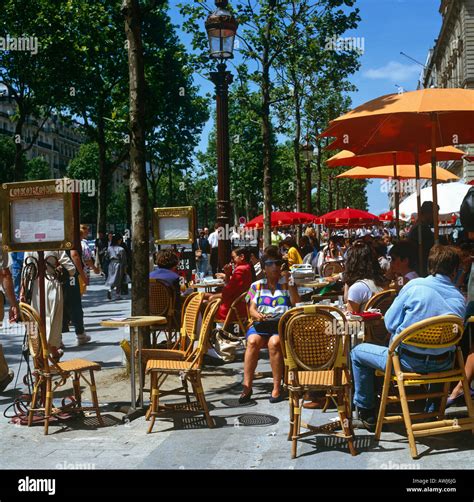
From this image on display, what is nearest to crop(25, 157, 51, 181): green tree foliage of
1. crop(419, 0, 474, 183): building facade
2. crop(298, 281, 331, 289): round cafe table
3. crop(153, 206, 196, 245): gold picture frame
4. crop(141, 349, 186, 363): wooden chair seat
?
crop(419, 0, 474, 183): building facade

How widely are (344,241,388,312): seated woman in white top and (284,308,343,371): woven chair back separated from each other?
979mm

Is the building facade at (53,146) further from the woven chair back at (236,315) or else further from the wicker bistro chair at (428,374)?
the wicker bistro chair at (428,374)

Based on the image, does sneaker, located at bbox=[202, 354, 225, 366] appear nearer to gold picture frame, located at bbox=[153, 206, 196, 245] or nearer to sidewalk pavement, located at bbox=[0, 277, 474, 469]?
sidewalk pavement, located at bbox=[0, 277, 474, 469]

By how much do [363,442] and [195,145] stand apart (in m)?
37.2

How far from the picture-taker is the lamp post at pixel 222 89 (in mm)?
10398

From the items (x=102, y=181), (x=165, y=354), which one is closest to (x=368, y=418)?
(x=165, y=354)

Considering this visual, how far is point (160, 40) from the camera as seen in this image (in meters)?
32.5

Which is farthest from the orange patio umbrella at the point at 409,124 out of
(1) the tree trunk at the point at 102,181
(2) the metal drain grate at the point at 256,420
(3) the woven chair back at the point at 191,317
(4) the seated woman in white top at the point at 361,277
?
(1) the tree trunk at the point at 102,181

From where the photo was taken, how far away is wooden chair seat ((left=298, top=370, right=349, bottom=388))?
5.52m

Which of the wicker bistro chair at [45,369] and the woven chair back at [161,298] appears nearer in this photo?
the wicker bistro chair at [45,369]

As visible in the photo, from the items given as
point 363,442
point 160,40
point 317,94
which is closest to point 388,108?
point 363,442

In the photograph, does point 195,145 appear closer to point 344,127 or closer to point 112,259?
point 112,259

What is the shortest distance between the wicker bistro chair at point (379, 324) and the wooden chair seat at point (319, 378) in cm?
87
